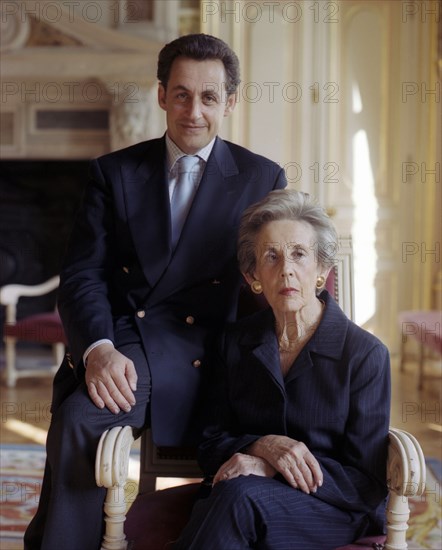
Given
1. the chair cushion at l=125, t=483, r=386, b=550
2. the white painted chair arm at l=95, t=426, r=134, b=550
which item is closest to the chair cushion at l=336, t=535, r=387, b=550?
the chair cushion at l=125, t=483, r=386, b=550

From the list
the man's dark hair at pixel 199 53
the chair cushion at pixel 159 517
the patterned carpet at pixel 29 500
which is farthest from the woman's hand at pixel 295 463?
the patterned carpet at pixel 29 500

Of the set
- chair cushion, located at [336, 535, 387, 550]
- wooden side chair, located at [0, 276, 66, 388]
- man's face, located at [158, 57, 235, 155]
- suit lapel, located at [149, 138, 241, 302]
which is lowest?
wooden side chair, located at [0, 276, 66, 388]

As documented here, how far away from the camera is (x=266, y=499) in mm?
1449

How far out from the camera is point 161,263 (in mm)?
1904

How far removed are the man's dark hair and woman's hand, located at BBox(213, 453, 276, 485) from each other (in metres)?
0.99

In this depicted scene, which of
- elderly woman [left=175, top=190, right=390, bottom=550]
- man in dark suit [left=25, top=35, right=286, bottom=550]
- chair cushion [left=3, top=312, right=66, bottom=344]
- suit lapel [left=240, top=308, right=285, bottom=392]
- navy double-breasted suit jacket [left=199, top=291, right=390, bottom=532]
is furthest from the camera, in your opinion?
chair cushion [left=3, top=312, right=66, bottom=344]

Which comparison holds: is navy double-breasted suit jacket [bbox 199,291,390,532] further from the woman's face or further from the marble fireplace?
the marble fireplace

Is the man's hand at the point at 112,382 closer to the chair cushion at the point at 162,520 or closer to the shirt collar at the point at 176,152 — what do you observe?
the chair cushion at the point at 162,520

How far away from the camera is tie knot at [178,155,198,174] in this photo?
1.98m

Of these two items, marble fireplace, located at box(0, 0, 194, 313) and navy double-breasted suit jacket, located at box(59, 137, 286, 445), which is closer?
navy double-breasted suit jacket, located at box(59, 137, 286, 445)

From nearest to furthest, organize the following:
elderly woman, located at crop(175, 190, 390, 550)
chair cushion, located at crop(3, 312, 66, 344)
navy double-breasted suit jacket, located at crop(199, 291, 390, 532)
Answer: elderly woman, located at crop(175, 190, 390, 550)
navy double-breasted suit jacket, located at crop(199, 291, 390, 532)
chair cushion, located at crop(3, 312, 66, 344)

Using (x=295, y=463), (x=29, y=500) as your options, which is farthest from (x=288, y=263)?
(x=29, y=500)

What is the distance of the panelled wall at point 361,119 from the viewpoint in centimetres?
607

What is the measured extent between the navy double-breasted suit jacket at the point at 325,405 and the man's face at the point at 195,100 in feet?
1.83
